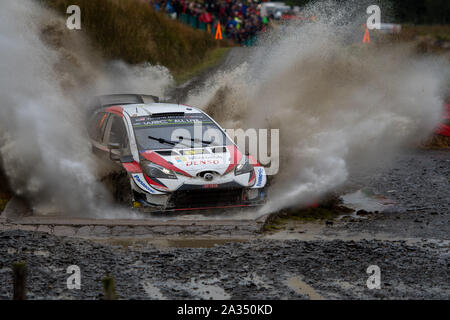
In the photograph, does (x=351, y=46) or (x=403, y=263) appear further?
(x=351, y=46)

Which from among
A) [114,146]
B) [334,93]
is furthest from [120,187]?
[334,93]

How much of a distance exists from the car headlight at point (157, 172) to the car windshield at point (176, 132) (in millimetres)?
523

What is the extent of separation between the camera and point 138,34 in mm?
28219

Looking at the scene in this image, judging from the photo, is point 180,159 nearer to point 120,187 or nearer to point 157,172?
point 157,172

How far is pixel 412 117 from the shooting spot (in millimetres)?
18375

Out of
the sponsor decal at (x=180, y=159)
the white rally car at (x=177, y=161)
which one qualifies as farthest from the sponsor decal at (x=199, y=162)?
the sponsor decal at (x=180, y=159)

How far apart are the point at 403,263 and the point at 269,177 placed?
4.82 meters

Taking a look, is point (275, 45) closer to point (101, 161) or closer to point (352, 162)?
point (352, 162)

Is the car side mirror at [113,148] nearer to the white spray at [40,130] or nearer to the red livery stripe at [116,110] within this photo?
the white spray at [40,130]

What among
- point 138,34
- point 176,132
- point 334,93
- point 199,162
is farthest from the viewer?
point 138,34

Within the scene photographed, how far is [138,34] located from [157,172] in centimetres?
1846

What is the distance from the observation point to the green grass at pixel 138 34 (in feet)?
84.1

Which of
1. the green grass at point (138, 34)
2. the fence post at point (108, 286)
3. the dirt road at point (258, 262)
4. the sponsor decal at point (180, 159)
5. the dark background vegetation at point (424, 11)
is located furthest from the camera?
the dark background vegetation at point (424, 11)

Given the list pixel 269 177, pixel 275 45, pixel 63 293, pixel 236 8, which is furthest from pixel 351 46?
pixel 236 8
